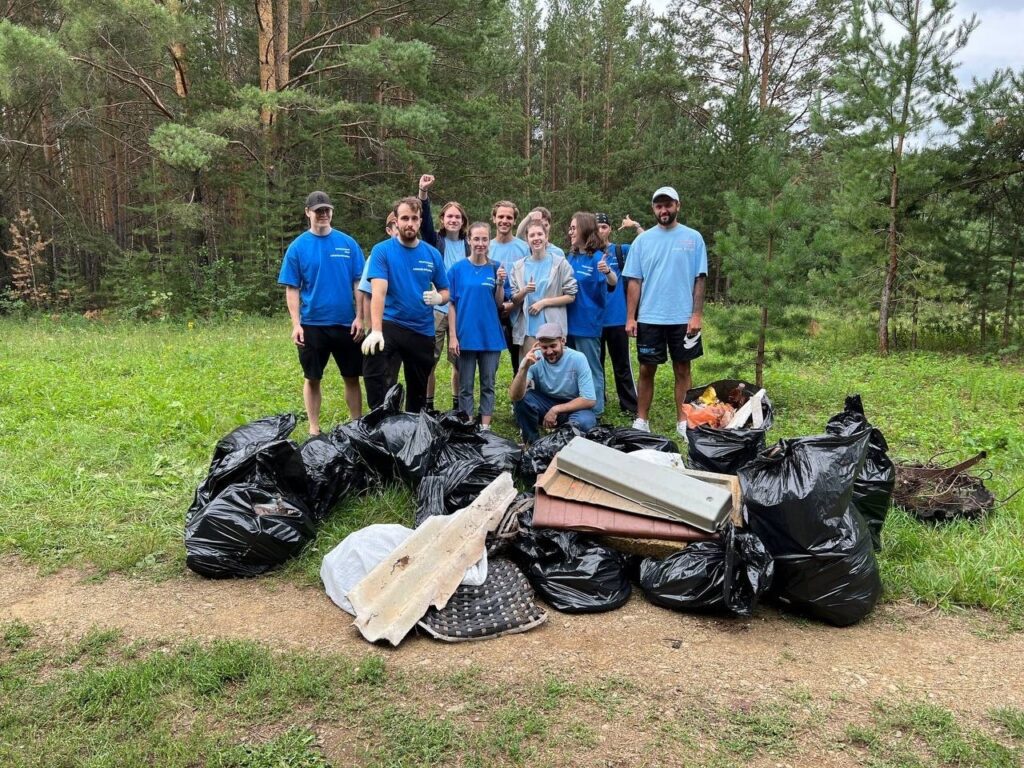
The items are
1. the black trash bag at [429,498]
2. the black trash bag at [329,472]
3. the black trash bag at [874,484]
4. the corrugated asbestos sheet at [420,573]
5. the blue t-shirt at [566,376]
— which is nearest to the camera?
the corrugated asbestos sheet at [420,573]

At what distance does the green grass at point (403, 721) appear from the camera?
1.88 m

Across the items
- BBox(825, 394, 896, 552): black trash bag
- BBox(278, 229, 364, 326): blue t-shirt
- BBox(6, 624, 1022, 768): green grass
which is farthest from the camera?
BBox(278, 229, 364, 326): blue t-shirt

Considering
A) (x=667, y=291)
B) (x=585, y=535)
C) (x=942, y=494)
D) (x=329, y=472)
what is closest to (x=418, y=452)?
(x=329, y=472)

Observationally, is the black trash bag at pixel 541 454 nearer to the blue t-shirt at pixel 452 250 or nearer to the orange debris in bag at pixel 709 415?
the orange debris in bag at pixel 709 415

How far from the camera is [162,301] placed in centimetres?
1266

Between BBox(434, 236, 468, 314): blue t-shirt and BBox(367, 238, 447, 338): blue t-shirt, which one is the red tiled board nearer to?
BBox(367, 238, 447, 338): blue t-shirt

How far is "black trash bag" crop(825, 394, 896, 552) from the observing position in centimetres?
Answer: 309

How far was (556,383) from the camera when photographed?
424cm

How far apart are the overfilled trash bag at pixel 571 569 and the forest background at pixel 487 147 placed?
3.89 meters

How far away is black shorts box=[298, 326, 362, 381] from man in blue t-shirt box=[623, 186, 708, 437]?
206cm

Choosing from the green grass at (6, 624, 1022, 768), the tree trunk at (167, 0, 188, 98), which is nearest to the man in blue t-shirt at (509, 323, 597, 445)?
the green grass at (6, 624, 1022, 768)

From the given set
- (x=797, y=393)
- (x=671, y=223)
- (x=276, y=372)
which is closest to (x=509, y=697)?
(x=671, y=223)

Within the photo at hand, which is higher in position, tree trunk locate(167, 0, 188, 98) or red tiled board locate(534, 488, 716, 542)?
tree trunk locate(167, 0, 188, 98)

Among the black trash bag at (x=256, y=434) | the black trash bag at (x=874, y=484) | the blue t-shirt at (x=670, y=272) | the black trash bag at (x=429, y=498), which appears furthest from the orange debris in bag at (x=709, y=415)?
the black trash bag at (x=256, y=434)
